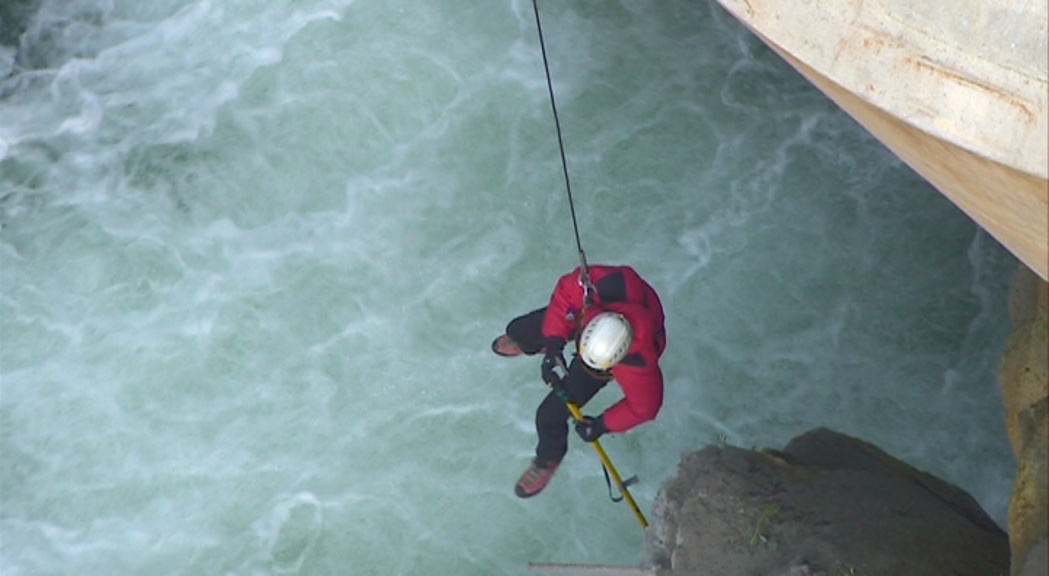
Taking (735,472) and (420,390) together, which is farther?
(420,390)

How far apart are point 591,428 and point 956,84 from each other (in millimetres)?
2450

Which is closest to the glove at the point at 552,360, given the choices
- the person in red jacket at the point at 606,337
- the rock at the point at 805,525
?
the person in red jacket at the point at 606,337

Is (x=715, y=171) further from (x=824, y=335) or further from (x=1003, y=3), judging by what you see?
(x=1003, y=3)

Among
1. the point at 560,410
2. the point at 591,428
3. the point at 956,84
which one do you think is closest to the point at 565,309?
the point at 591,428

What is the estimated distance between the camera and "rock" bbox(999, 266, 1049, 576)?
201 inches

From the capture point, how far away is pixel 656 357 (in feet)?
19.2

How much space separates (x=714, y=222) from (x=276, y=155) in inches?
127

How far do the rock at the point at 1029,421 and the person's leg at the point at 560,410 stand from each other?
1.92m

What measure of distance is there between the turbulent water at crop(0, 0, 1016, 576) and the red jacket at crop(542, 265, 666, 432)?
1.69 metres

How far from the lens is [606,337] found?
5.61 m

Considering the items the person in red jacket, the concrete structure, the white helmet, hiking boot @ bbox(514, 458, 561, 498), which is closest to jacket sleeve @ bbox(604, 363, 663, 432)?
the person in red jacket

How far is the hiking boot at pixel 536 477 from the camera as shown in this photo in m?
7.14

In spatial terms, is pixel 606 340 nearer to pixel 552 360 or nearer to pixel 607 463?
pixel 552 360

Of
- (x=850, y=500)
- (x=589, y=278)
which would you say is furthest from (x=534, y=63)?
(x=850, y=500)
